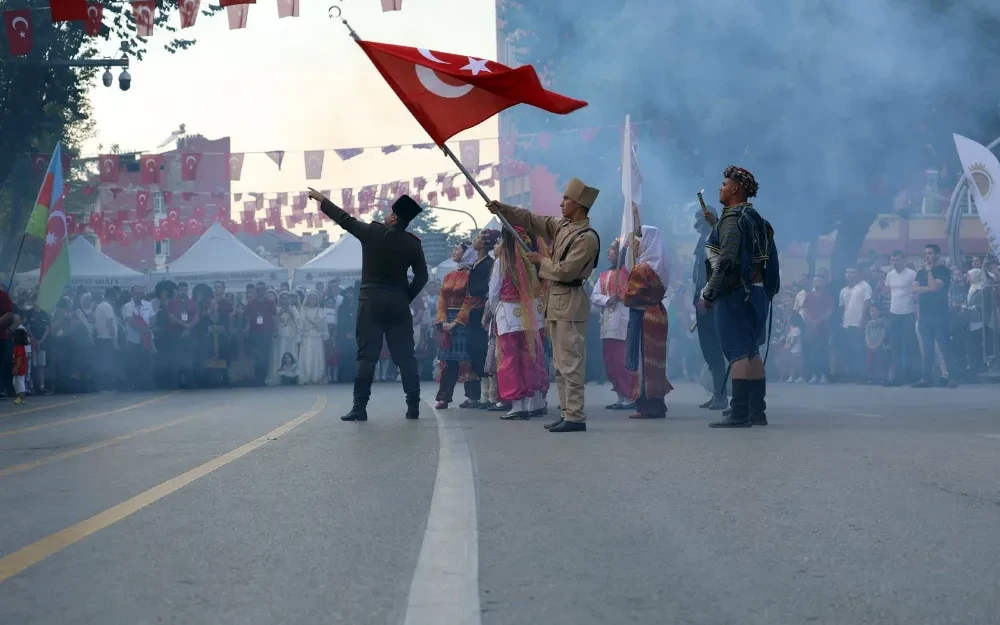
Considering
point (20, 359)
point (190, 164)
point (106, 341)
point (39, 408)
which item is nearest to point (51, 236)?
point (106, 341)

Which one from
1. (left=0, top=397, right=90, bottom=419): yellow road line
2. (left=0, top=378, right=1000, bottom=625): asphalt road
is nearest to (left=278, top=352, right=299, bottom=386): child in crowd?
(left=0, top=397, right=90, bottom=419): yellow road line

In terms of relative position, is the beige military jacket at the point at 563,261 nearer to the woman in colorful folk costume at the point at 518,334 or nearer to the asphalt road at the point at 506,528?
the asphalt road at the point at 506,528

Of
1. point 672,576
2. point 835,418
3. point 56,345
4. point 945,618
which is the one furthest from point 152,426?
point 56,345

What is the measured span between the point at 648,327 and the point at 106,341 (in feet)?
46.8

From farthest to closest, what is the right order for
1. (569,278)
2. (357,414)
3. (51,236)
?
1. (51,236)
2. (357,414)
3. (569,278)

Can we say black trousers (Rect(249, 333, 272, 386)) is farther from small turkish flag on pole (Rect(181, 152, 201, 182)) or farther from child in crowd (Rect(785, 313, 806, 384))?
small turkish flag on pole (Rect(181, 152, 201, 182))

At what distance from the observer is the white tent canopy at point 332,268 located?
108 feet

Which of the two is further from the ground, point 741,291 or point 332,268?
point 332,268

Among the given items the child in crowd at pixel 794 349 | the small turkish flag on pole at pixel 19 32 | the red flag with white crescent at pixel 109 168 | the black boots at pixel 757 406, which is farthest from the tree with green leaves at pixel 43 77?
the black boots at pixel 757 406

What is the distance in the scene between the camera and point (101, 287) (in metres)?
32.1

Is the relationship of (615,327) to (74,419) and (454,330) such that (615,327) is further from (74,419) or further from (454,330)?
(74,419)

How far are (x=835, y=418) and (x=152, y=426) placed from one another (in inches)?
234

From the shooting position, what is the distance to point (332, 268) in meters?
33.1

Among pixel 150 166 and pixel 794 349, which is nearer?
pixel 794 349
